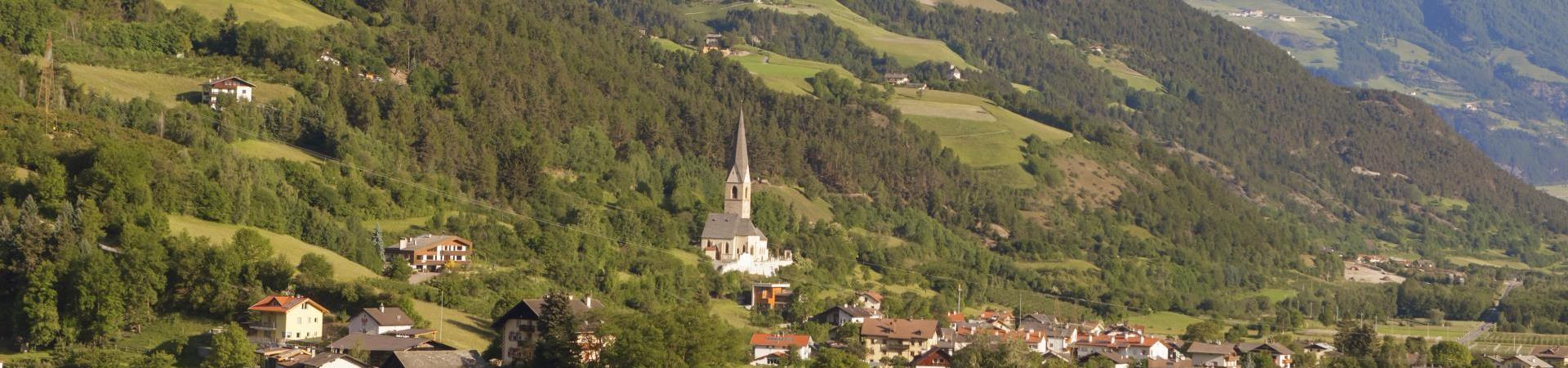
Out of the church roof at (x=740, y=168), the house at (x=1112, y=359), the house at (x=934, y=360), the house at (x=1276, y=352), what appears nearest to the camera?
the house at (x=934, y=360)

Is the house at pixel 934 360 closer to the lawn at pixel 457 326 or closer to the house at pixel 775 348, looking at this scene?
the house at pixel 775 348

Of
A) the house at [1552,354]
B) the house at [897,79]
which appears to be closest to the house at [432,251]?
the house at [1552,354]

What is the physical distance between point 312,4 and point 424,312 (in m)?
46.9

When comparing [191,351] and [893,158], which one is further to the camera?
[893,158]

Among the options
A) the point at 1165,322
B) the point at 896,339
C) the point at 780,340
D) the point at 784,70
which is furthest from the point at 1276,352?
the point at 784,70

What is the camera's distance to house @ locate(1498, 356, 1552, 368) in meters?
99.9

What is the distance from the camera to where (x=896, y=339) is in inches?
3541

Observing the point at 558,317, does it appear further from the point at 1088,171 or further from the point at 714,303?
the point at 1088,171

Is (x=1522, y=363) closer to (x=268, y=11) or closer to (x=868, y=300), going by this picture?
(x=868, y=300)

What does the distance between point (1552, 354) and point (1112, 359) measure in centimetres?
2614

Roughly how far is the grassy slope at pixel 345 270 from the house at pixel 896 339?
54.8ft

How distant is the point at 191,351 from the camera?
7075 centimetres

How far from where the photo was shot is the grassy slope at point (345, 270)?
254 ft

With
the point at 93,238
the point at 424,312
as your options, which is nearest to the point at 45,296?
the point at 93,238
